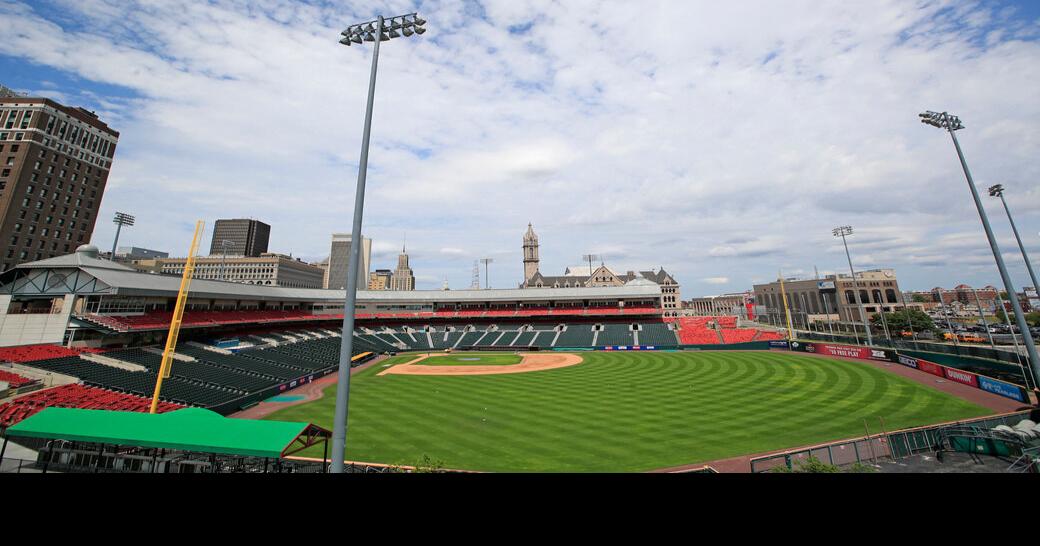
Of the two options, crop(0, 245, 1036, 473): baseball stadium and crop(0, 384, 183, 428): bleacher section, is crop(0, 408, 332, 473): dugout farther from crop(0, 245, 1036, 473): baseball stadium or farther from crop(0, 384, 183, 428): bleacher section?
crop(0, 384, 183, 428): bleacher section

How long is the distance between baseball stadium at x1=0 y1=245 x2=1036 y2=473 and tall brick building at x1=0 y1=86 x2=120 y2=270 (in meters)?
33.0

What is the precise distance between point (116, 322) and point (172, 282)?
8494 mm

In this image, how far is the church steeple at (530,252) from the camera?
13888cm

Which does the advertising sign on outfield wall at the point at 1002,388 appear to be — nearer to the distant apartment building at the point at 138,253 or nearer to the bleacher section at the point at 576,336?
the bleacher section at the point at 576,336

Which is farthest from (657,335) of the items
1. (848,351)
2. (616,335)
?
(848,351)

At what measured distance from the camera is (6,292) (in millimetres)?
28719

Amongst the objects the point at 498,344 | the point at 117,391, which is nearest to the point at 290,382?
the point at 117,391

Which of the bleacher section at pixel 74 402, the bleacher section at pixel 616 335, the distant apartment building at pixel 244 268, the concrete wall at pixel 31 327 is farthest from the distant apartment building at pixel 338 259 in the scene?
the bleacher section at pixel 74 402

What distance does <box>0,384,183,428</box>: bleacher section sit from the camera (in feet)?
56.3

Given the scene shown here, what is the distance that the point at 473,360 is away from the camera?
50.0 meters

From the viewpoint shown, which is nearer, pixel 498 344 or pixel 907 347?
pixel 907 347

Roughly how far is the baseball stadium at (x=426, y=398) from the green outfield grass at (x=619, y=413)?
16cm

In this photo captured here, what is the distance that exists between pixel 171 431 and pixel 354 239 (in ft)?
27.3
